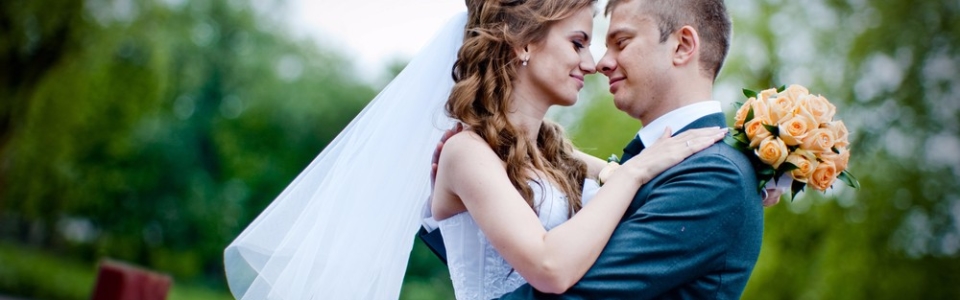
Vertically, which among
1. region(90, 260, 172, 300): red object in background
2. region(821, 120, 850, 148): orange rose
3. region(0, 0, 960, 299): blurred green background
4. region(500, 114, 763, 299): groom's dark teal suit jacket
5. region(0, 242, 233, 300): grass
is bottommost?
region(0, 242, 233, 300): grass

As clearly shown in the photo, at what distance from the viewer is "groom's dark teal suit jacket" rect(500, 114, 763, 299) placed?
3.05m

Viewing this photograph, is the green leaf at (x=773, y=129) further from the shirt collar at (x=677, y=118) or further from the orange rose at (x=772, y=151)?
the shirt collar at (x=677, y=118)

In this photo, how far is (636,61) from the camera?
3.58 m

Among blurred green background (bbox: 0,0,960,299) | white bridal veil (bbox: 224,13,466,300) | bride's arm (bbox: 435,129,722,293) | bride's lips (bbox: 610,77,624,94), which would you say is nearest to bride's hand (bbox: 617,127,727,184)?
bride's arm (bbox: 435,129,722,293)

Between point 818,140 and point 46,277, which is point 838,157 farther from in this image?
point 46,277

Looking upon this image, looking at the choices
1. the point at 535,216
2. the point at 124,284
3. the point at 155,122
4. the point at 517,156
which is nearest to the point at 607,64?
the point at 517,156

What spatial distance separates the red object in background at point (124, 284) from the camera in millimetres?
5215

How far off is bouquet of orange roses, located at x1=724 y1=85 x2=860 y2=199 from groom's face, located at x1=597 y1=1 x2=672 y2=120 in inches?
14.2

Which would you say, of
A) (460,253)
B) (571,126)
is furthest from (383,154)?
(571,126)

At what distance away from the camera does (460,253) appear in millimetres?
3633

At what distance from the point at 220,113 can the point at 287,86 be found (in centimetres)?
236

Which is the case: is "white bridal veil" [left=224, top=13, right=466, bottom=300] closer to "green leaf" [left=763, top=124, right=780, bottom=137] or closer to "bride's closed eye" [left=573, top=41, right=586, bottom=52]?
"bride's closed eye" [left=573, top=41, right=586, bottom=52]

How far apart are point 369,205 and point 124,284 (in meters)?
1.88

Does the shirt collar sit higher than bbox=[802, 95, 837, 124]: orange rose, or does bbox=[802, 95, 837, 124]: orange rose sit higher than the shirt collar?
bbox=[802, 95, 837, 124]: orange rose
